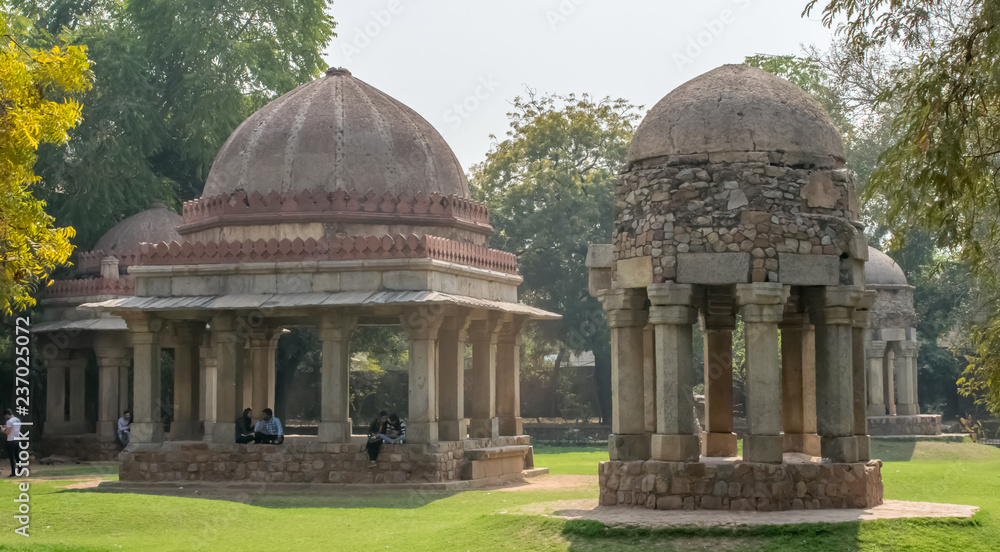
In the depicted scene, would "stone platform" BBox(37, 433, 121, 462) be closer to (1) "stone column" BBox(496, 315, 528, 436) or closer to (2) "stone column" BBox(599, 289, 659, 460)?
(1) "stone column" BBox(496, 315, 528, 436)

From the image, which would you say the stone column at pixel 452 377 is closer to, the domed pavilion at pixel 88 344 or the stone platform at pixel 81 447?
the domed pavilion at pixel 88 344

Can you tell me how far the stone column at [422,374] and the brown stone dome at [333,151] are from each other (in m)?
2.50

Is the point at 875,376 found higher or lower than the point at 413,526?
higher

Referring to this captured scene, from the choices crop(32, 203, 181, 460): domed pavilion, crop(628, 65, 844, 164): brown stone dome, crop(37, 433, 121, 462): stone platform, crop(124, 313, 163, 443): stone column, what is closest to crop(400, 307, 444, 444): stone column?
crop(124, 313, 163, 443): stone column

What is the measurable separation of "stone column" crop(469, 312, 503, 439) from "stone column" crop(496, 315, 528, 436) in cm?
56

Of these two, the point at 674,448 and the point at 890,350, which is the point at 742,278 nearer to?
the point at 674,448

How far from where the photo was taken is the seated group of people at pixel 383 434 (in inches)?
701

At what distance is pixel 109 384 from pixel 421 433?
10.3 m

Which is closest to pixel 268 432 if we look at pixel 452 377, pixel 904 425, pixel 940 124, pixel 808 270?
pixel 452 377

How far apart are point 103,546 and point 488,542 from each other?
390cm

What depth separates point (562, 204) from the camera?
112 ft

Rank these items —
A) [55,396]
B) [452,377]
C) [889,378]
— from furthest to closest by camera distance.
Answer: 1. [889,378]
2. [55,396]
3. [452,377]

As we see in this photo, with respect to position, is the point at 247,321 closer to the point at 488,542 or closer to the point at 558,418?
the point at 488,542

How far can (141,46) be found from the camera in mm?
28984
